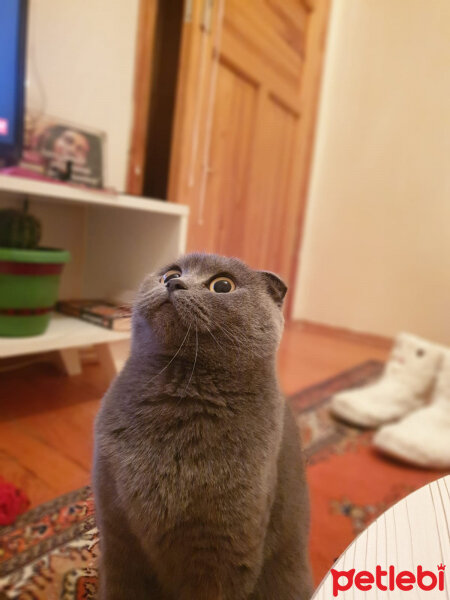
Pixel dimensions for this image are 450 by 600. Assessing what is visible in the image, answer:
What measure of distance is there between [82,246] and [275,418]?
1.04m

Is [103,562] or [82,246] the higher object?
[82,246]

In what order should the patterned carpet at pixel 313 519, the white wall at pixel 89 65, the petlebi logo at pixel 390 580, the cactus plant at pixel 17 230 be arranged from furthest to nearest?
1. the white wall at pixel 89 65
2. the cactus plant at pixel 17 230
3. the patterned carpet at pixel 313 519
4. the petlebi logo at pixel 390 580

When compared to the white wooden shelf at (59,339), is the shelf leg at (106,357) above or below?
above

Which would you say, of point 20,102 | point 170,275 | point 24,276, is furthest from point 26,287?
point 170,275

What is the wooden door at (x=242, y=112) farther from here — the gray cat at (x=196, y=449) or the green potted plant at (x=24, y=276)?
the gray cat at (x=196, y=449)

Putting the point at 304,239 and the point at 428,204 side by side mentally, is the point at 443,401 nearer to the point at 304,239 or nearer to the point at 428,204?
the point at 428,204

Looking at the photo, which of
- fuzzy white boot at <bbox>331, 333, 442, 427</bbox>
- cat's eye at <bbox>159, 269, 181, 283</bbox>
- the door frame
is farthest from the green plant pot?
fuzzy white boot at <bbox>331, 333, 442, 427</bbox>

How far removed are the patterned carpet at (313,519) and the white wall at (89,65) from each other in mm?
1122

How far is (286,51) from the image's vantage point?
1.31m

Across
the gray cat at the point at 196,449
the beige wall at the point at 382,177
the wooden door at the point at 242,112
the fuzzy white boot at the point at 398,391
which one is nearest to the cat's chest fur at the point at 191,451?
the gray cat at the point at 196,449

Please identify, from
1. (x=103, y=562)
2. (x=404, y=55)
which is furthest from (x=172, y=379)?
(x=404, y=55)

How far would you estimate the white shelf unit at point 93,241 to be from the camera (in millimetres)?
899

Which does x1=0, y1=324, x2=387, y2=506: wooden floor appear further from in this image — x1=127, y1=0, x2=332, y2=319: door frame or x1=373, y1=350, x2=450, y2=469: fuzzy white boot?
x1=373, y1=350, x2=450, y2=469: fuzzy white boot

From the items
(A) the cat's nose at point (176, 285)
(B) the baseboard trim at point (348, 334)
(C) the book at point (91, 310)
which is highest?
(A) the cat's nose at point (176, 285)
